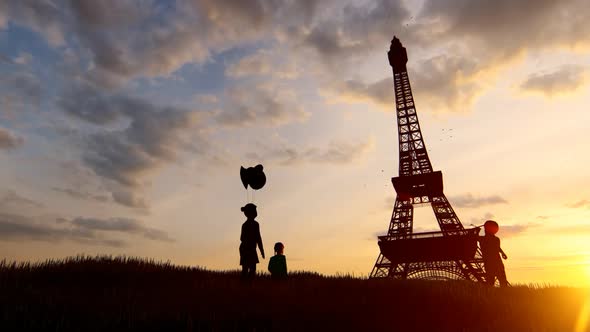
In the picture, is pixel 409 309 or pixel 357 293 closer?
pixel 409 309

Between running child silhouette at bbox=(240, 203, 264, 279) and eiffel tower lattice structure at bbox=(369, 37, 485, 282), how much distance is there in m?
28.4

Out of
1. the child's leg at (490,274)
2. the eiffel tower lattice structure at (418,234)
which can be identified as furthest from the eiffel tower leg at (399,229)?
the child's leg at (490,274)

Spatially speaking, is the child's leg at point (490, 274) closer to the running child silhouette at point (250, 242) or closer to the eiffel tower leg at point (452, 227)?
the running child silhouette at point (250, 242)

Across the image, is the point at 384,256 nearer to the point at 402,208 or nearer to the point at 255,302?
the point at 402,208

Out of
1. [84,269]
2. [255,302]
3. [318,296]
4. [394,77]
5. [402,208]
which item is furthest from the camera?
[394,77]

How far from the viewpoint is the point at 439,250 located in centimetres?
4147

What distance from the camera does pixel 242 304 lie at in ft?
27.0

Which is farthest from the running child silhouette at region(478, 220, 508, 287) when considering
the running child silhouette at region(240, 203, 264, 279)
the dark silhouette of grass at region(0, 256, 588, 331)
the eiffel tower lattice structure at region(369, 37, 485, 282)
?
the eiffel tower lattice structure at region(369, 37, 485, 282)

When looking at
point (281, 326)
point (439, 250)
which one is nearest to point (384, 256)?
point (439, 250)

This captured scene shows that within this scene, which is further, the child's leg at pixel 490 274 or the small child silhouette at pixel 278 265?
the child's leg at pixel 490 274

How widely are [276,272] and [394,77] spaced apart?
47.2 m

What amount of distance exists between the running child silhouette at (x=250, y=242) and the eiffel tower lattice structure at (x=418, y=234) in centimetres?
2842

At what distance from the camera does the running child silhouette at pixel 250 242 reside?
11656 mm

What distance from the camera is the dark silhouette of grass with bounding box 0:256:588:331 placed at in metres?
6.73
